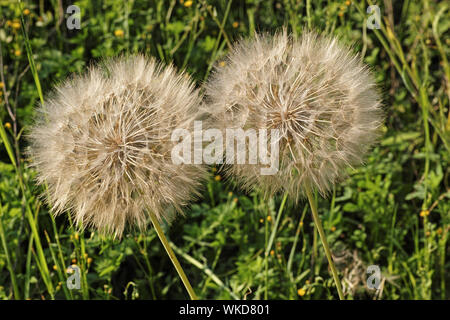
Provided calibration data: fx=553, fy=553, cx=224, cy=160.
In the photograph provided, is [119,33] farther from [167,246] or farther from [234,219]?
[167,246]

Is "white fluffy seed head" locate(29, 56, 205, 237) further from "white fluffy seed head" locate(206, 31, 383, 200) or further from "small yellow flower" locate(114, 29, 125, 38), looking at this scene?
"small yellow flower" locate(114, 29, 125, 38)

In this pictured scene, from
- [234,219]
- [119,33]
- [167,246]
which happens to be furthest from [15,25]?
[167,246]

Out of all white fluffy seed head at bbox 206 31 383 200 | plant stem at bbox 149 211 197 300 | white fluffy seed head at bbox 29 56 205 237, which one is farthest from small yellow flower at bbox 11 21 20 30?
plant stem at bbox 149 211 197 300

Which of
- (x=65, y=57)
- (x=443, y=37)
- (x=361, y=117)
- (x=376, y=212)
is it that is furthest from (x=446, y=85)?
A: (x=65, y=57)

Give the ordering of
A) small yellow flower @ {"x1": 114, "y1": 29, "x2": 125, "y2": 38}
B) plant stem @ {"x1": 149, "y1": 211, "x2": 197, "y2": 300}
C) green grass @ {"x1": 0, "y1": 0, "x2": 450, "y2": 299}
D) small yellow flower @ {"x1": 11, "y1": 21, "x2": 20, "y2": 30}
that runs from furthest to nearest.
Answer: small yellow flower @ {"x1": 11, "y1": 21, "x2": 20, "y2": 30} → small yellow flower @ {"x1": 114, "y1": 29, "x2": 125, "y2": 38} → green grass @ {"x1": 0, "y1": 0, "x2": 450, "y2": 299} → plant stem @ {"x1": 149, "y1": 211, "x2": 197, "y2": 300}
